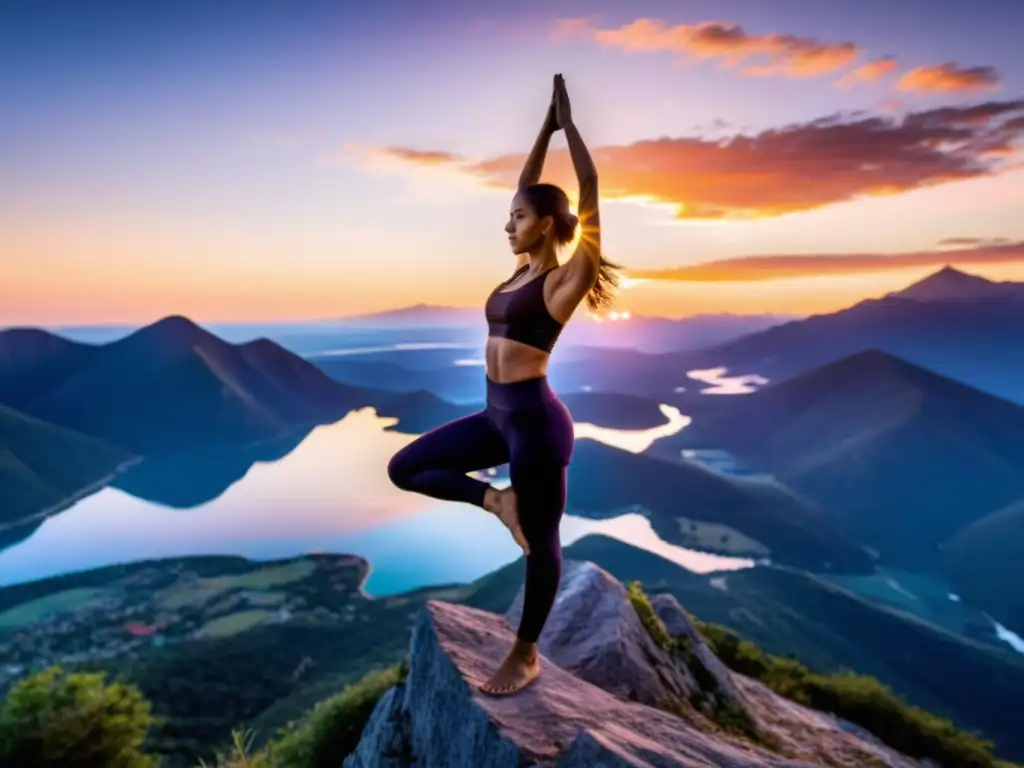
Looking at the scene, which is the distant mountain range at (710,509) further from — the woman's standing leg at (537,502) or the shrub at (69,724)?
the woman's standing leg at (537,502)

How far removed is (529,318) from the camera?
4.10m

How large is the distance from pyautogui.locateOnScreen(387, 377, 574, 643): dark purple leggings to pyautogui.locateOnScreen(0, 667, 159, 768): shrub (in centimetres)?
788

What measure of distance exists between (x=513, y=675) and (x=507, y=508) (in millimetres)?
1292

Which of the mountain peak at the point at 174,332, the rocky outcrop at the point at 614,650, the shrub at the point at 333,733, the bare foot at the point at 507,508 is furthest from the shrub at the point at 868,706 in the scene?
the mountain peak at the point at 174,332

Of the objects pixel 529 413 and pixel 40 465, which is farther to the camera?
pixel 40 465

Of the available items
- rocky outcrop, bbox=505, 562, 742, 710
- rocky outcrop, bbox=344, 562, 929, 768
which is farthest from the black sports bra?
rocky outcrop, bbox=505, 562, 742, 710

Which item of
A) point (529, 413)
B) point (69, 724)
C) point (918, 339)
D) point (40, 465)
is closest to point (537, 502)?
point (529, 413)

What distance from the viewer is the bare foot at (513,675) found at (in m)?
4.25

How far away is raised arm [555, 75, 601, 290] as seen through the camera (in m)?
3.85

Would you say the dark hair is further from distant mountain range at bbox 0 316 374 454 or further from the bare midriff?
distant mountain range at bbox 0 316 374 454

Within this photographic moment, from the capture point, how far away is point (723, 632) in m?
9.60

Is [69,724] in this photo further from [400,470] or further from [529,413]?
[529,413]

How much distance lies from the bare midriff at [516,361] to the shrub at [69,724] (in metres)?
8.91

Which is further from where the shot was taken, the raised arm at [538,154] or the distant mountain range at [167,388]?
the distant mountain range at [167,388]
